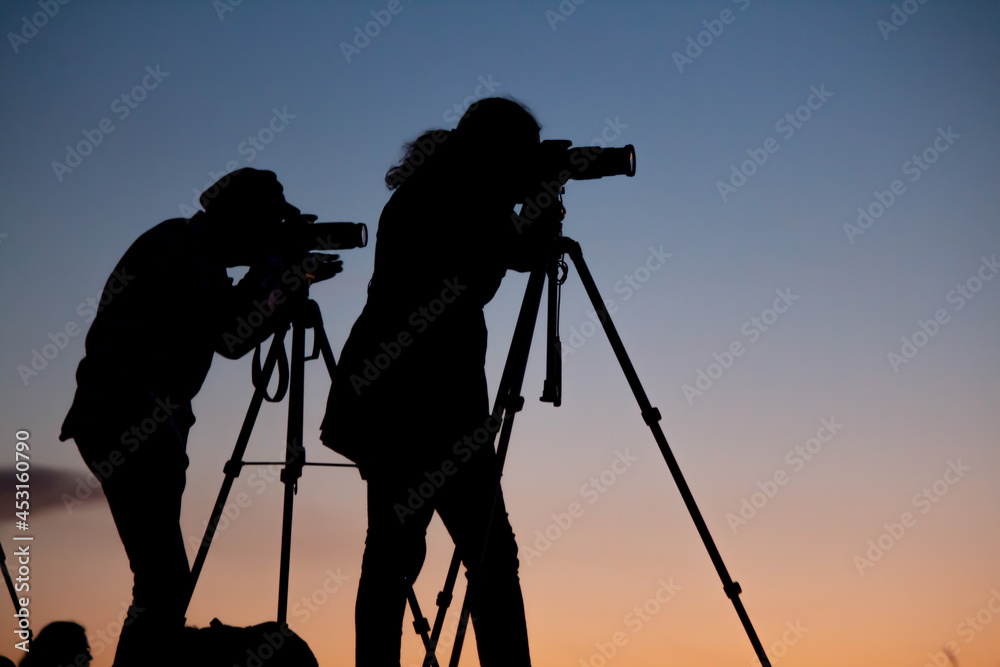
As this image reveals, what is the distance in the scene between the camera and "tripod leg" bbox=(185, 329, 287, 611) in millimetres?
3436

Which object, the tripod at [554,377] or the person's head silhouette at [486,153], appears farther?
the person's head silhouette at [486,153]

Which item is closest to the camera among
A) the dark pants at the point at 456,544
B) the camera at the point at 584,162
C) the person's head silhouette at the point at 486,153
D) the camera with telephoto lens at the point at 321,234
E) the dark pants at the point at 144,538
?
the dark pants at the point at 456,544

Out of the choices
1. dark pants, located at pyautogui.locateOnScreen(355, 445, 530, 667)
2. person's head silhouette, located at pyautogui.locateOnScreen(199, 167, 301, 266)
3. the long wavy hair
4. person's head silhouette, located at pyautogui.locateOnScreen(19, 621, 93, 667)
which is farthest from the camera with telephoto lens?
person's head silhouette, located at pyautogui.locateOnScreen(19, 621, 93, 667)

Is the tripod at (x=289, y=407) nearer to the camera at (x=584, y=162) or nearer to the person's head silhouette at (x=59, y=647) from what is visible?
the person's head silhouette at (x=59, y=647)

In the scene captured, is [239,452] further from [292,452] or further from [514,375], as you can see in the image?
[514,375]

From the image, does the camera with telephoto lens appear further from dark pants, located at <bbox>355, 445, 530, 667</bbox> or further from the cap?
dark pants, located at <bbox>355, 445, 530, 667</bbox>

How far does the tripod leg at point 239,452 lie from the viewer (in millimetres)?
3436

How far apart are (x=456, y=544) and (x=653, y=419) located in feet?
2.79

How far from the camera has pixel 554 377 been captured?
124 inches

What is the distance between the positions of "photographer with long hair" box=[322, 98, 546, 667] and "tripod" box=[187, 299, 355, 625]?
3.13 feet

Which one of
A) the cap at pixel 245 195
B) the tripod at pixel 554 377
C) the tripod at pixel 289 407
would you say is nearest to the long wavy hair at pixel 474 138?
the tripod at pixel 554 377

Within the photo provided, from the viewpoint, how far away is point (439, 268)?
2.89 metres

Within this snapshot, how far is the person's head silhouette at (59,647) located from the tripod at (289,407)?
0.56m

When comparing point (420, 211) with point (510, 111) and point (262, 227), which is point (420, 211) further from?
point (262, 227)
